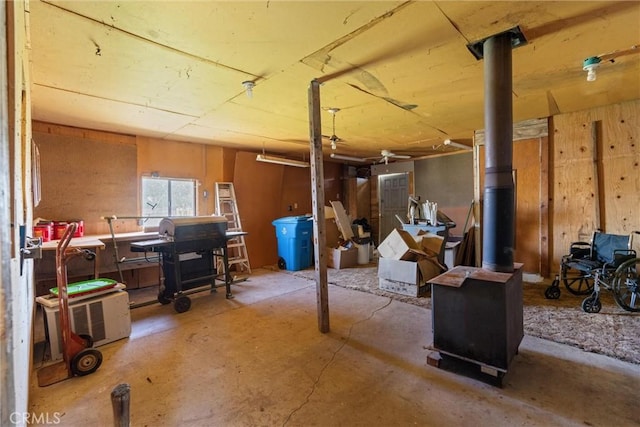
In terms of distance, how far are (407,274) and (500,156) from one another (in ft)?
7.32

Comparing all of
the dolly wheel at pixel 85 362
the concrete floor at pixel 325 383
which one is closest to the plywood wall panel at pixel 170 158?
the concrete floor at pixel 325 383

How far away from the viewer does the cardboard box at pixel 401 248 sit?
408 cm

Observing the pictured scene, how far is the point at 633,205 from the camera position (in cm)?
368

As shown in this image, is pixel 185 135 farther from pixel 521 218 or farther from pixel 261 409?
pixel 521 218

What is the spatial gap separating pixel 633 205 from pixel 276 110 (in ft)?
15.3

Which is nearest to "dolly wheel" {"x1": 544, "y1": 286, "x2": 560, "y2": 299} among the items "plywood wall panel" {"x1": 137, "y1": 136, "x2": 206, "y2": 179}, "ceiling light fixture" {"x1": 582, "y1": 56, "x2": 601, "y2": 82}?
"ceiling light fixture" {"x1": 582, "y1": 56, "x2": 601, "y2": 82}

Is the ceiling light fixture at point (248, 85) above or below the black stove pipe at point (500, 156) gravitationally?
above

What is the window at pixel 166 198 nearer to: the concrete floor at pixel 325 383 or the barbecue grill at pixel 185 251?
the barbecue grill at pixel 185 251

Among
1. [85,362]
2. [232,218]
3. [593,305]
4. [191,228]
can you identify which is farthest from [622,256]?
[232,218]

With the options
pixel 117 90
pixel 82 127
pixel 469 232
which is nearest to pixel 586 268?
pixel 469 232

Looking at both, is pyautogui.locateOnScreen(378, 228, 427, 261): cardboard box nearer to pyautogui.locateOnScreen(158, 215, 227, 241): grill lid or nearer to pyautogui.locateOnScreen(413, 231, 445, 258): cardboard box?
pyautogui.locateOnScreen(413, 231, 445, 258): cardboard box

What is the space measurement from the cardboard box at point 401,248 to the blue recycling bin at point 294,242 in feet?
6.31

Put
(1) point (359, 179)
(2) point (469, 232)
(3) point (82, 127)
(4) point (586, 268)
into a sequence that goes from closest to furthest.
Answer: (4) point (586, 268), (3) point (82, 127), (2) point (469, 232), (1) point (359, 179)

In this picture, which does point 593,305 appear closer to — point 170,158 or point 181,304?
point 181,304
